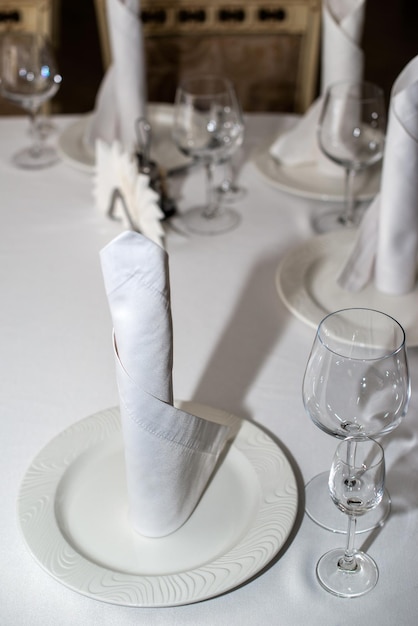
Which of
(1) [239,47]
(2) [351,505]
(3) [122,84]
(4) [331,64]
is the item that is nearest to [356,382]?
(2) [351,505]

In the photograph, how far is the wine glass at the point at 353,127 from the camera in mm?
1305

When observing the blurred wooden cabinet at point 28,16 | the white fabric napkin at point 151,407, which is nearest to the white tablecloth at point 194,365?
the white fabric napkin at point 151,407

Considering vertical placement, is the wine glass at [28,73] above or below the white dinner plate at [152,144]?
above

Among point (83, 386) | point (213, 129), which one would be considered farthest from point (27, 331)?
point (213, 129)

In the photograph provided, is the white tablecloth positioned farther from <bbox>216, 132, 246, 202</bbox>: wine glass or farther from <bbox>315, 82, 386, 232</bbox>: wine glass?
<bbox>315, 82, 386, 232</bbox>: wine glass

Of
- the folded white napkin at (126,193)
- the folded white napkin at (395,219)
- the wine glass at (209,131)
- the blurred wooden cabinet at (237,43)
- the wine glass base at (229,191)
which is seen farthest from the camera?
the blurred wooden cabinet at (237,43)

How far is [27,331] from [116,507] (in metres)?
0.38

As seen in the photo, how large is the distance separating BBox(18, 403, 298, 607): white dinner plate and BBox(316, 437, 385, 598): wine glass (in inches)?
2.2

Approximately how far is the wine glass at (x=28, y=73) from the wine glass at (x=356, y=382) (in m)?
0.99

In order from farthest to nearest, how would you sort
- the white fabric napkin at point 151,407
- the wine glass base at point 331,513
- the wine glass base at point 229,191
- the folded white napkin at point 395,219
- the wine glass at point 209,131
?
1. the wine glass base at point 229,191
2. the wine glass at point 209,131
3. the folded white napkin at point 395,219
4. the wine glass base at point 331,513
5. the white fabric napkin at point 151,407

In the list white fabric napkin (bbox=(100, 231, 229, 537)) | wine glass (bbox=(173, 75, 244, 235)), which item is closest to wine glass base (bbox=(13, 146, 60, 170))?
wine glass (bbox=(173, 75, 244, 235))

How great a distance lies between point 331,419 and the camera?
0.75 metres

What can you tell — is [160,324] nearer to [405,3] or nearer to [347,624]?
[347,624]

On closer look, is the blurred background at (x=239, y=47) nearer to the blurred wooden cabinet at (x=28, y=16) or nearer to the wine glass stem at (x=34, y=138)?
the blurred wooden cabinet at (x=28, y=16)
